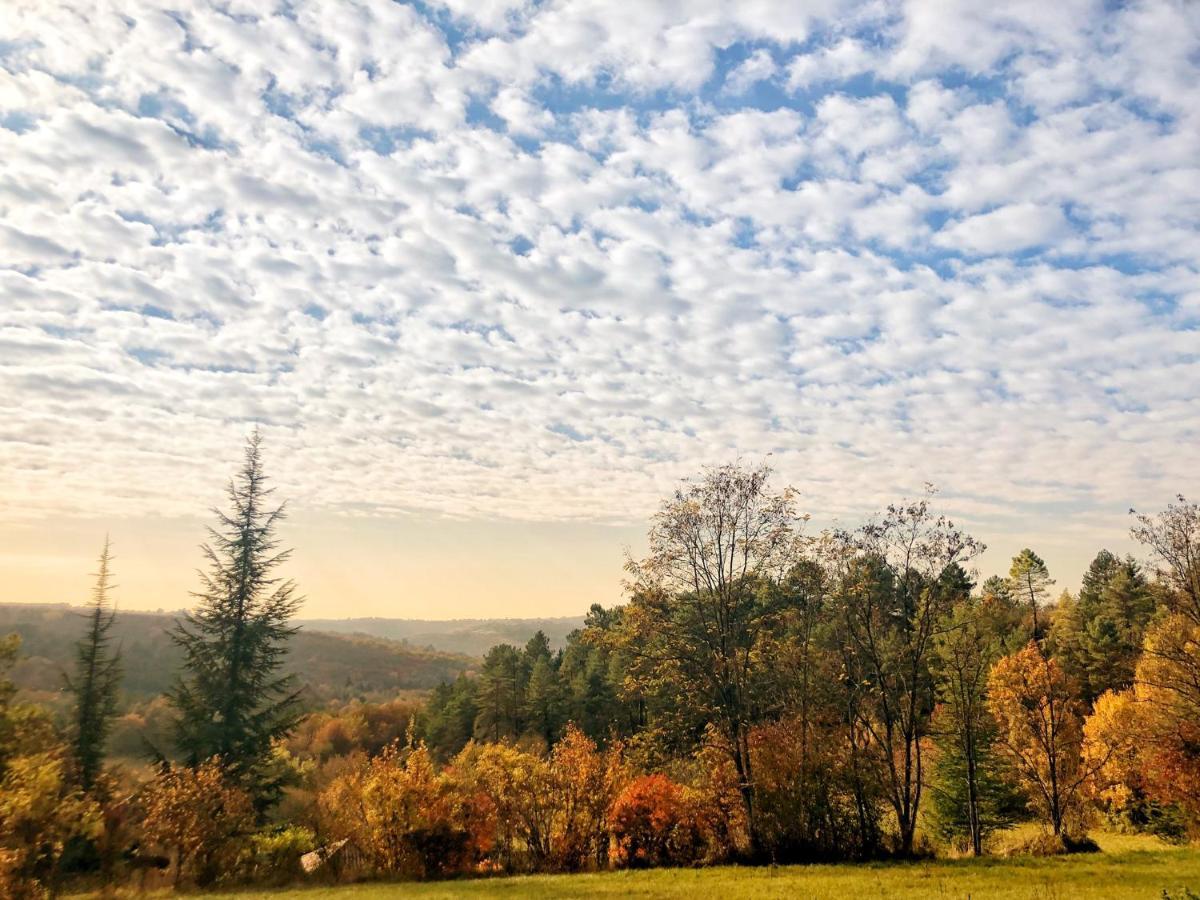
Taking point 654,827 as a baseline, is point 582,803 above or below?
above

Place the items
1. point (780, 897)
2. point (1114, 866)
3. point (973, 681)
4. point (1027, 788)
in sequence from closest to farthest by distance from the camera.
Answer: point (780, 897)
point (1114, 866)
point (973, 681)
point (1027, 788)

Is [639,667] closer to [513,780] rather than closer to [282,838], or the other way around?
[513,780]

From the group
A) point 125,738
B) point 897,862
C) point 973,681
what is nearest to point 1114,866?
point 897,862

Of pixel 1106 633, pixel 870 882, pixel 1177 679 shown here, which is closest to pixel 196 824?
pixel 870 882

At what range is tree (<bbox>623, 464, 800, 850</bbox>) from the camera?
93.6 ft

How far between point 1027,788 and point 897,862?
28272 millimetres

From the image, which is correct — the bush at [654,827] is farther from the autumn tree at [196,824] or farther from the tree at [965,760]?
the tree at [965,760]

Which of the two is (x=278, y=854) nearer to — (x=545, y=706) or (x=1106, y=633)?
(x=545, y=706)

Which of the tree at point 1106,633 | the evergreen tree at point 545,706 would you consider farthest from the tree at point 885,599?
the evergreen tree at point 545,706

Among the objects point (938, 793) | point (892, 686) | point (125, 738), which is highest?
point (892, 686)

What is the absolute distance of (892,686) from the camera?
1410 inches

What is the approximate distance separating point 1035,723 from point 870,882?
96.6 ft

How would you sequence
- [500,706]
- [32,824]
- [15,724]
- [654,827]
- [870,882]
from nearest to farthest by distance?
[32,824]
[870,882]
[15,724]
[654,827]
[500,706]

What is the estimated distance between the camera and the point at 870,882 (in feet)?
66.3
